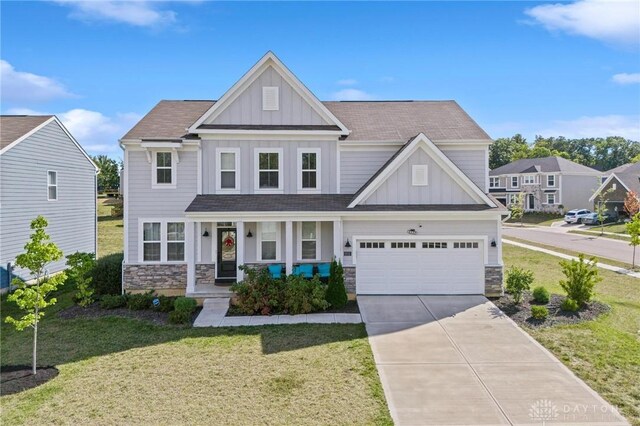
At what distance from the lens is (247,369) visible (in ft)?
27.2

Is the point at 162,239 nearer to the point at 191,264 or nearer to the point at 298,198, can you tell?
the point at 191,264

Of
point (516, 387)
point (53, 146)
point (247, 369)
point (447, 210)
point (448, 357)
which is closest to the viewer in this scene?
point (516, 387)

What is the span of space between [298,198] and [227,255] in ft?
11.6

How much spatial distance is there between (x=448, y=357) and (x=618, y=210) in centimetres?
4356

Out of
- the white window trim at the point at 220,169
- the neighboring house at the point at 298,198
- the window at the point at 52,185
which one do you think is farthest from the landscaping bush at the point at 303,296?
the window at the point at 52,185

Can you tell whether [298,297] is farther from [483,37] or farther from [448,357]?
[483,37]

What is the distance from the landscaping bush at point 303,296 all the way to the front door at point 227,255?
3.11 metres

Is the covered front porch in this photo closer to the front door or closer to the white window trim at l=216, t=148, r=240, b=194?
the front door

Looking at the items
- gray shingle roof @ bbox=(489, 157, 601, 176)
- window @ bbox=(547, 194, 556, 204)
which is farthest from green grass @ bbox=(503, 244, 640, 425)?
gray shingle roof @ bbox=(489, 157, 601, 176)

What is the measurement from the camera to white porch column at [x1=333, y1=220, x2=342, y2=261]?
1381 cm

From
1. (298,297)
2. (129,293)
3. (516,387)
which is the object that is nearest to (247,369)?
(298,297)

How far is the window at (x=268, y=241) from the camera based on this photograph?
1478 centimetres

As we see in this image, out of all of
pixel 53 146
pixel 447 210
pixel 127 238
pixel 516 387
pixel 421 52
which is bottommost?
pixel 516 387

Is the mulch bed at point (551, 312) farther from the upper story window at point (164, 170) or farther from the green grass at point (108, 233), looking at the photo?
the green grass at point (108, 233)
